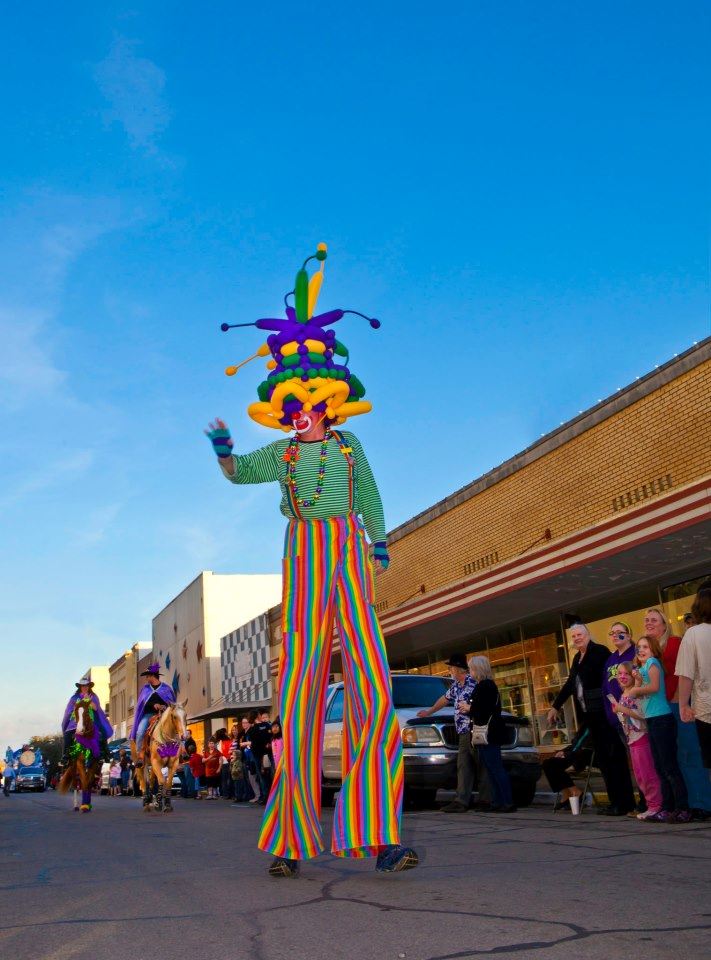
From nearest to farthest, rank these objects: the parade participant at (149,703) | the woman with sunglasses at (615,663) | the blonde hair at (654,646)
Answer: the blonde hair at (654,646)
the woman with sunglasses at (615,663)
the parade participant at (149,703)

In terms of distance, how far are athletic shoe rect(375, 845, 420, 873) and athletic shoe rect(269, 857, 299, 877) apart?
402 mm

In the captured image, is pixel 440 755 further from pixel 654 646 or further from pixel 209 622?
pixel 209 622

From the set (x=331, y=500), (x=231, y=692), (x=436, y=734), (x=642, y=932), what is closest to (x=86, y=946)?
(x=642, y=932)

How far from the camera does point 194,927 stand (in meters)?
3.21

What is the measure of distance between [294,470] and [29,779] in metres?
48.1

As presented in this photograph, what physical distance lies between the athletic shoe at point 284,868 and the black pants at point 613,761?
4.53m

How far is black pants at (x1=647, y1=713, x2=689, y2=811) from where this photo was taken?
7383 mm

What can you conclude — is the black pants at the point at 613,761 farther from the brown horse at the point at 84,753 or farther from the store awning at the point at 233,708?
the store awning at the point at 233,708

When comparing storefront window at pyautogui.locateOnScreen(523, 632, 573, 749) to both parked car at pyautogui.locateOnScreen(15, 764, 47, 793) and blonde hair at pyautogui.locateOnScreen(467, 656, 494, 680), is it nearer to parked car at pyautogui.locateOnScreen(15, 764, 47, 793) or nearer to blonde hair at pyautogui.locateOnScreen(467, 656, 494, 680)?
blonde hair at pyautogui.locateOnScreen(467, 656, 494, 680)

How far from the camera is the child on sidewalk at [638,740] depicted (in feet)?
24.9

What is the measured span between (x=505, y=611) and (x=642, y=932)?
14316 millimetres

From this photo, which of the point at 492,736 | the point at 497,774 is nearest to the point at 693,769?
the point at 492,736

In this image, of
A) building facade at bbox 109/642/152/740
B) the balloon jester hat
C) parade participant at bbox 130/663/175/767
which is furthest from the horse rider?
building facade at bbox 109/642/152/740

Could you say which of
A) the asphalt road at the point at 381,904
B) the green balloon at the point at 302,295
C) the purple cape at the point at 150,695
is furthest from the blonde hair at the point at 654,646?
the purple cape at the point at 150,695
